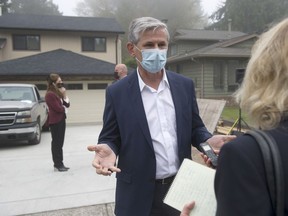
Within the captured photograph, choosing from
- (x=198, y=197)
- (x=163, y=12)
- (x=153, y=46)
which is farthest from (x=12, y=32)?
(x=163, y=12)

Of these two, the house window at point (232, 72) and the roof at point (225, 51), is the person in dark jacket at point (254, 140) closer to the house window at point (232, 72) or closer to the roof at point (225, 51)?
the roof at point (225, 51)

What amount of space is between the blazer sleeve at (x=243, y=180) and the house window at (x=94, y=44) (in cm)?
2011

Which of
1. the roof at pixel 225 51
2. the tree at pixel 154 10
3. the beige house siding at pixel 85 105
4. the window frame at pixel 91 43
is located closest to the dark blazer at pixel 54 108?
the beige house siding at pixel 85 105

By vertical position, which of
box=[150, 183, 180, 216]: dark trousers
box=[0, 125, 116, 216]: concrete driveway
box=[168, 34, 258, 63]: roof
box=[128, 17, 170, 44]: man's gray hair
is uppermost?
box=[168, 34, 258, 63]: roof

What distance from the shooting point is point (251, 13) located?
4209 centimetres

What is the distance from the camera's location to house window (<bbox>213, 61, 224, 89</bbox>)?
20.6 m

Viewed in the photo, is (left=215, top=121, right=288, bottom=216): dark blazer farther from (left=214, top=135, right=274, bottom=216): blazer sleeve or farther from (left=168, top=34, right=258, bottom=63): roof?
(left=168, top=34, right=258, bottom=63): roof

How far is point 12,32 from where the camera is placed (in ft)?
64.4

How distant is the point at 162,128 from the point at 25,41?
19.5 m

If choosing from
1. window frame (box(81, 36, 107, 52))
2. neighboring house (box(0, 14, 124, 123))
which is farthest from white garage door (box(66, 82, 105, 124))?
window frame (box(81, 36, 107, 52))

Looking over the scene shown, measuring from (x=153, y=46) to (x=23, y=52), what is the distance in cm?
1904

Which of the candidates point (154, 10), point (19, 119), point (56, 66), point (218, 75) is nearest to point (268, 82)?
point (19, 119)

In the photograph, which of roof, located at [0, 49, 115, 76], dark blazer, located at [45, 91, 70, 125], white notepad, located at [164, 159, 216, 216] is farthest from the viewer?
roof, located at [0, 49, 115, 76]

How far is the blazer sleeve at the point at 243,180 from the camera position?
96cm
